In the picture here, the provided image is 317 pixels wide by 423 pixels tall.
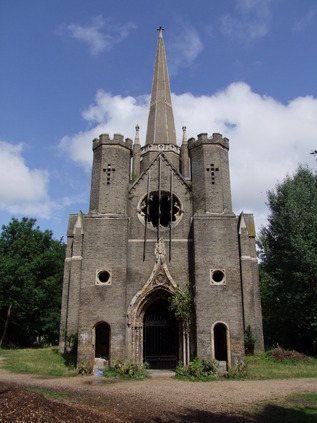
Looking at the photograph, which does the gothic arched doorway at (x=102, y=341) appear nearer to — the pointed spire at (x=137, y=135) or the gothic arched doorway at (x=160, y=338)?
the gothic arched doorway at (x=160, y=338)

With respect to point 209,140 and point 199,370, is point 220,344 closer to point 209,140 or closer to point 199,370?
point 199,370

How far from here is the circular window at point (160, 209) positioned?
2075 centimetres

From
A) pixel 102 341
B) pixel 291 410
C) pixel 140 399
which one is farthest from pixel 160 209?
pixel 291 410

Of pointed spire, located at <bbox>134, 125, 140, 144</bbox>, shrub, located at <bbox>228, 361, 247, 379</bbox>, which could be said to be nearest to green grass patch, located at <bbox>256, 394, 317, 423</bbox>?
shrub, located at <bbox>228, 361, 247, 379</bbox>

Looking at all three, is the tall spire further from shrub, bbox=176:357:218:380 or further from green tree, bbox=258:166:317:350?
shrub, bbox=176:357:218:380

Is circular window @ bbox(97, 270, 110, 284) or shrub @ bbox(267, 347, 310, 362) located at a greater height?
circular window @ bbox(97, 270, 110, 284)

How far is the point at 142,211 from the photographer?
21312 mm

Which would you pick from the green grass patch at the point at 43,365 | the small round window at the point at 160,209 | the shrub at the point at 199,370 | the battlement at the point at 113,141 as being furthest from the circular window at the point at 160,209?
the green grass patch at the point at 43,365

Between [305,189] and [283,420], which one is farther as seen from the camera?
[305,189]

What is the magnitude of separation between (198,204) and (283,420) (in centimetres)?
1314

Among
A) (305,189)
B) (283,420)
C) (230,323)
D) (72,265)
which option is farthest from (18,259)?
(283,420)

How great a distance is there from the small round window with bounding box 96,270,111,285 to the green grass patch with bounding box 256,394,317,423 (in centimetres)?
1005

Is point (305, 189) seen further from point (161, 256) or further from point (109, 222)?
point (109, 222)

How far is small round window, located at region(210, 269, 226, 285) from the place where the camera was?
17938mm
